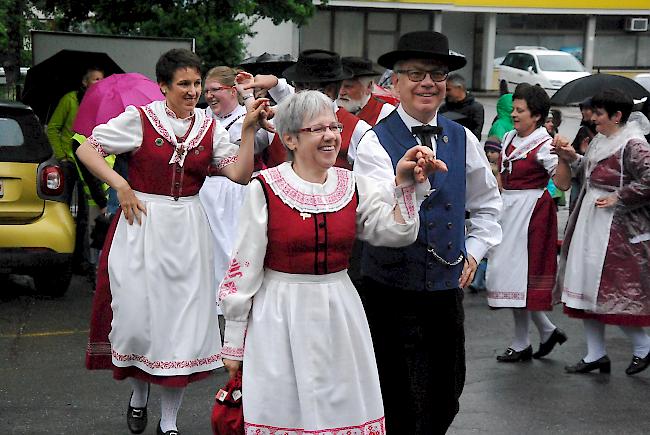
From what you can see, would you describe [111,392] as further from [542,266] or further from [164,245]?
→ [542,266]

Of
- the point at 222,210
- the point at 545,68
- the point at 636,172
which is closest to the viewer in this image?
the point at 636,172

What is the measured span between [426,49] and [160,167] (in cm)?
164

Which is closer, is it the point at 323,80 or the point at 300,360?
the point at 300,360

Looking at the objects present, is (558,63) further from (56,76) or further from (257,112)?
(257,112)

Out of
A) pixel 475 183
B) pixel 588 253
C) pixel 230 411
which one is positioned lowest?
pixel 230 411

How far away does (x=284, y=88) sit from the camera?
6195 mm

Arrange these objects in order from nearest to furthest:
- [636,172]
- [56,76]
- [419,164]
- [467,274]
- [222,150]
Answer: [419,164], [467,274], [222,150], [636,172], [56,76]

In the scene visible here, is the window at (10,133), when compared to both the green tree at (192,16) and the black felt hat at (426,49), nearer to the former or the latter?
the black felt hat at (426,49)

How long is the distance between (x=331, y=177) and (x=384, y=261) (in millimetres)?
537

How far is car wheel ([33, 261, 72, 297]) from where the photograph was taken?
366 inches

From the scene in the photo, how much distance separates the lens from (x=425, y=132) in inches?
182

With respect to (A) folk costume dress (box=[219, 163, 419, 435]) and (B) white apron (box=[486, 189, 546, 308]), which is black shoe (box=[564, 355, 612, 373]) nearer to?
(B) white apron (box=[486, 189, 546, 308])

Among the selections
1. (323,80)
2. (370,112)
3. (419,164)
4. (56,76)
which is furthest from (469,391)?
(56,76)

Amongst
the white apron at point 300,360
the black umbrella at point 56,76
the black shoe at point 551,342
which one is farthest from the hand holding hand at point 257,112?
the black umbrella at point 56,76
